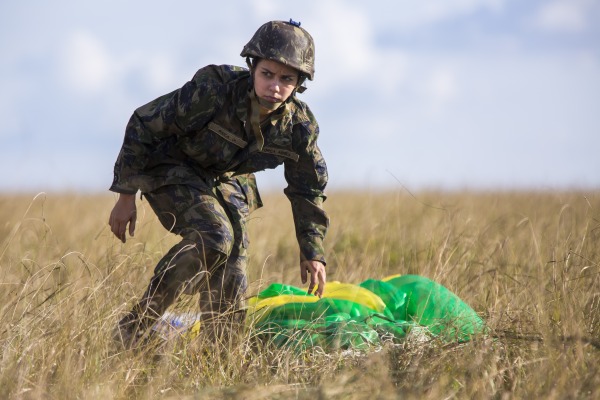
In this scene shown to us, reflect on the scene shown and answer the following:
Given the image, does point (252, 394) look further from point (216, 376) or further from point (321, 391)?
point (216, 376)

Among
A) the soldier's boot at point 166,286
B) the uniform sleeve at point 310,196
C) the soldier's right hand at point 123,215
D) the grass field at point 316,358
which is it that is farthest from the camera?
the uniform sleeve at point 310,196

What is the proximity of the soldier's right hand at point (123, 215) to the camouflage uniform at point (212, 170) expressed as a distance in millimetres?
57

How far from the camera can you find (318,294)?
5137 mm

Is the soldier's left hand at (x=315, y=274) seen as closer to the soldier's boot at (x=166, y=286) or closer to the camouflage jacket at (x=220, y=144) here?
the camouflage jacket at (x=220, y=144)

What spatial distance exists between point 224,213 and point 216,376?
0.89m

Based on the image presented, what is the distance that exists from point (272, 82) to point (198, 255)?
2.94ft

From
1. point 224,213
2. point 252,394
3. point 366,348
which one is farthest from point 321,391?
Answer: point 224,213

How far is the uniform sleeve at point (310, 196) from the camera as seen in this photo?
5.05 metres

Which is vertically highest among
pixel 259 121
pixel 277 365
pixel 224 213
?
pixel 259 121

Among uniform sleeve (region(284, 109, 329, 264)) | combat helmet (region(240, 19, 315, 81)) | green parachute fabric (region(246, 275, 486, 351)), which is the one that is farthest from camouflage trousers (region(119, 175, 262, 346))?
combat helmet (region(240, 19, 315, 81))

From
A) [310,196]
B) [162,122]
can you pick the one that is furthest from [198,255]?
[310,196]

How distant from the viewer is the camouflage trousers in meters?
4.58

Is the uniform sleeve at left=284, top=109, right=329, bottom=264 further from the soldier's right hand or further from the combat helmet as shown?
the soldier's right hand

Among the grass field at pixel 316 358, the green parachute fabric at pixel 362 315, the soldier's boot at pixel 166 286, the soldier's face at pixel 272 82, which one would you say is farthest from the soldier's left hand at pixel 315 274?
the soldier's face at pixel 272 82
